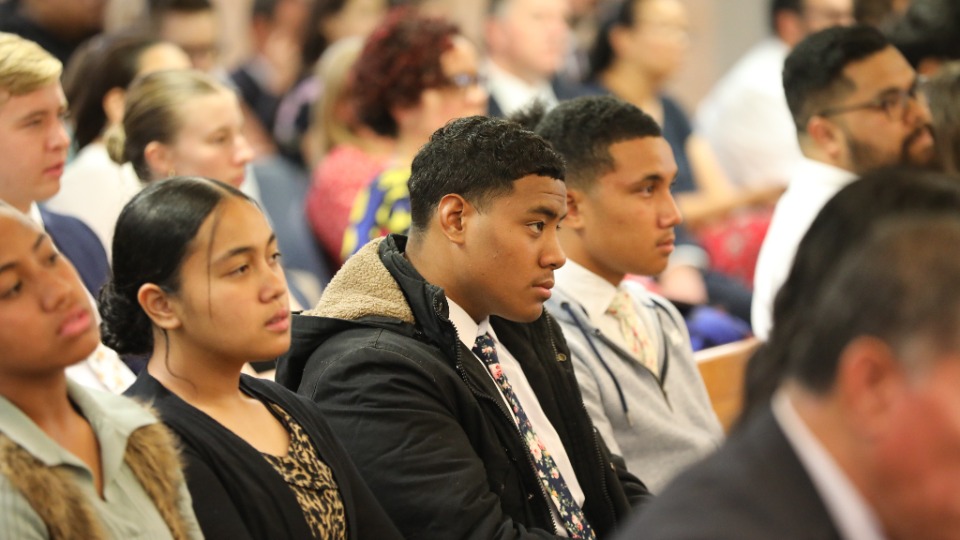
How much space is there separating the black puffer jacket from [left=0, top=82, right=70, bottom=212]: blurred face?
0.84m

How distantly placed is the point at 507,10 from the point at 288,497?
Answer: 3.90 metres

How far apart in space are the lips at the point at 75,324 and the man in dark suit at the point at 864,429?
83cm

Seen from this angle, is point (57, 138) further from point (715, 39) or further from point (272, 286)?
point (715, 39)

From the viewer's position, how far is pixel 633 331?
2.84 metres

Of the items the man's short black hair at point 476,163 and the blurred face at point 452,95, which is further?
the blurred face at point 452,95

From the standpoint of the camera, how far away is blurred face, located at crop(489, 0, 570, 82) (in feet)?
17.7

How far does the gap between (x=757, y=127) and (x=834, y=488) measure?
15.6 ft

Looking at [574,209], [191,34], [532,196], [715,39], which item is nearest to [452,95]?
[574,209]

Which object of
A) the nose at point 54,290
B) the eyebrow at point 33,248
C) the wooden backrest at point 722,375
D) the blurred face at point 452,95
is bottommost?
the wooden backrest at point 722,375

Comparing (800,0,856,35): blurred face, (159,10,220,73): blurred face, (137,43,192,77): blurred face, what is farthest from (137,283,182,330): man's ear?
(800,0,856,35): blurred face

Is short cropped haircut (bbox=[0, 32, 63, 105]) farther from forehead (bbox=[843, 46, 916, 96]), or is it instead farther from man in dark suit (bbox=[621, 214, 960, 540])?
man in dark suit (bbox=[621, 214, 960, 540])

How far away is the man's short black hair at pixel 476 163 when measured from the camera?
233cm

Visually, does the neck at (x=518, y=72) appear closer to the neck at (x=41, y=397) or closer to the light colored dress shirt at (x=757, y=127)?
the light colored dress shirt at (x=757, y=127)

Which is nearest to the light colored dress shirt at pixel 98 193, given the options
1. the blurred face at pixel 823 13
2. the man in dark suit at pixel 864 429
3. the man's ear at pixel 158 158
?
the man's ear at pixel 158 158
